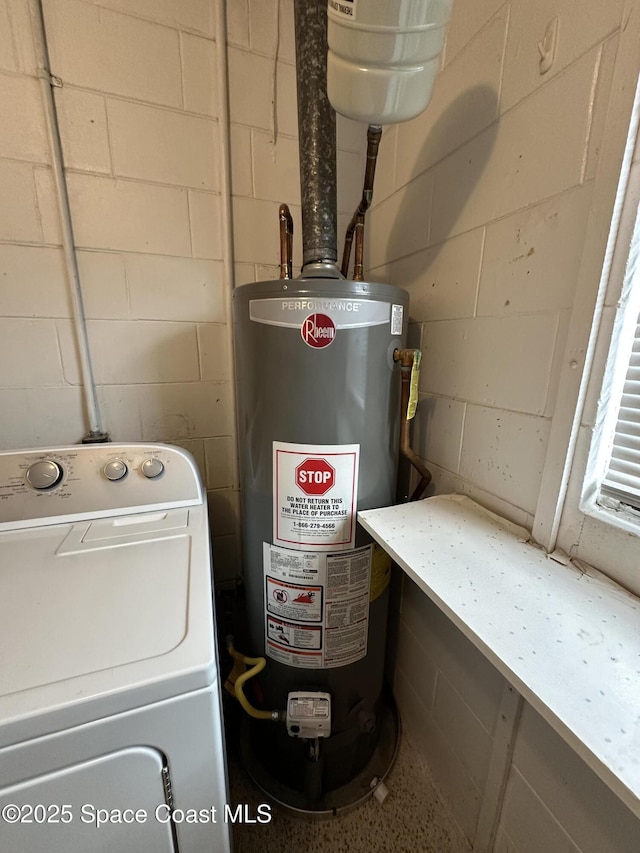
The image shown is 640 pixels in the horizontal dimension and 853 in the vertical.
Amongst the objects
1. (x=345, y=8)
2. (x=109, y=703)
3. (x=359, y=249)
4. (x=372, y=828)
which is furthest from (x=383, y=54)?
(x=372, y=828)

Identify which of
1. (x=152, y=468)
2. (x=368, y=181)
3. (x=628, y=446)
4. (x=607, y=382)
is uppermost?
(x=368, y=181)

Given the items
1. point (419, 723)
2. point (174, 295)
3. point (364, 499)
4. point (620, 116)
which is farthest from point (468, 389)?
point (419, 723)

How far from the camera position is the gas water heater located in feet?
2.31

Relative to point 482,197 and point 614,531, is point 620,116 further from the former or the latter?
point 614,531

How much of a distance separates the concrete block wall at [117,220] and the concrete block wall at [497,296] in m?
0.58

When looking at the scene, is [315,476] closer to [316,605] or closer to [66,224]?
[316,605]

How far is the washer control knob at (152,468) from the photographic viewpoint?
840 millimetres

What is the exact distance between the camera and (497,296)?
74 centimetres

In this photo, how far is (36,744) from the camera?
38 cm

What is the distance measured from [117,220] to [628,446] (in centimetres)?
125

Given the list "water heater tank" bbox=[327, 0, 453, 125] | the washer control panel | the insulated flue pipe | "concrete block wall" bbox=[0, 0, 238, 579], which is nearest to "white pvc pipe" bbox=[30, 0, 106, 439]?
"concrete block wall" bbox=[0, 0, 238, 579]

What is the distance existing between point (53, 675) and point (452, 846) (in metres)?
1.07

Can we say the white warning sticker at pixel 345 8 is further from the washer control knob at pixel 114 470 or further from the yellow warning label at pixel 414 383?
the washer control knob at pixel 114 470

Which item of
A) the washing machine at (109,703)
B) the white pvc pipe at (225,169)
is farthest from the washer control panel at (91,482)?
the white pvc pipe at (225,169)
